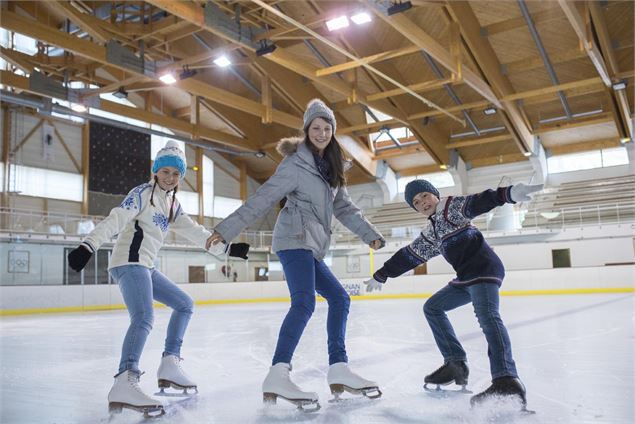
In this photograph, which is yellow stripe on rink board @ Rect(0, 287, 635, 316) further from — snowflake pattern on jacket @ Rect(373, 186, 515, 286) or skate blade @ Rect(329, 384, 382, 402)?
snowflake pattern on jacket @ Rect(373, 186, 515, 286)

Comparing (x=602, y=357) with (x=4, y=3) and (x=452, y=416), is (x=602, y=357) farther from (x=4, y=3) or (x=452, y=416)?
(x=4, y=3)

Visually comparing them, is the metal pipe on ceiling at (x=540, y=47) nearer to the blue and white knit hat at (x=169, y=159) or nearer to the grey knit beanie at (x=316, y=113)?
the grey knit beanie at (x=316, y=113)

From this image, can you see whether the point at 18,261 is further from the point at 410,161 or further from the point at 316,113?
the point at 410,161

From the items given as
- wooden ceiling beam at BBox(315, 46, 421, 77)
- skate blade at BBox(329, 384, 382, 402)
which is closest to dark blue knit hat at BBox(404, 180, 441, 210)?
skate blade at BBox(329, 384, 382, 402)

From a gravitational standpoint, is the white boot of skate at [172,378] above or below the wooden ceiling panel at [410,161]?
below

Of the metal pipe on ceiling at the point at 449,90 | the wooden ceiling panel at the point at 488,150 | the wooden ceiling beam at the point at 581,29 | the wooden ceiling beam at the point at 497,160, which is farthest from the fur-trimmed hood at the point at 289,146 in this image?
the wooden ceiling beam at the point at 497,160

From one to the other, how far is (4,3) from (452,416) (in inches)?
702

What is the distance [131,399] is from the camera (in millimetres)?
2373

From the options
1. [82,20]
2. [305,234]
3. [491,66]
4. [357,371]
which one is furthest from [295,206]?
[491,66]

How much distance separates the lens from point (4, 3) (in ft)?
51.6

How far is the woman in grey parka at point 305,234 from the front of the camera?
8.21 feet

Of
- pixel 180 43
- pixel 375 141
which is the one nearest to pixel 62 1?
pixel 180 43

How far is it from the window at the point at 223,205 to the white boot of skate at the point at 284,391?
77.2 ft

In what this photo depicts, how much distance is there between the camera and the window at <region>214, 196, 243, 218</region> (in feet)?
85.1
